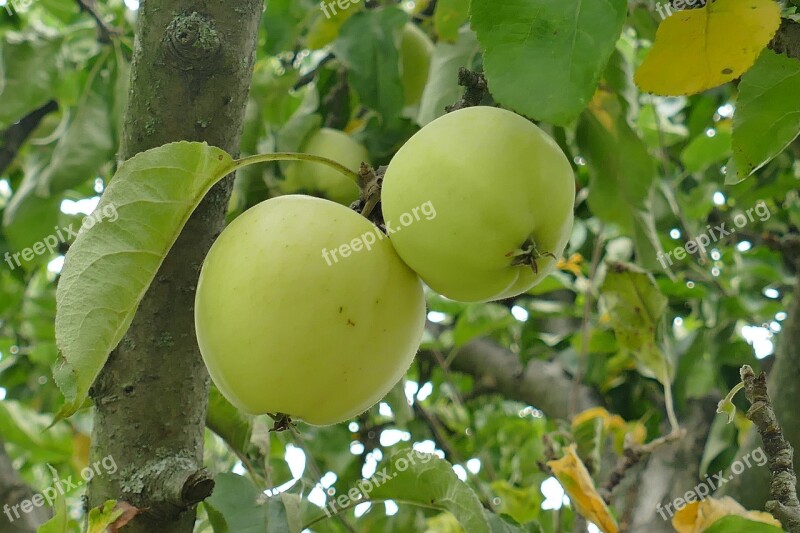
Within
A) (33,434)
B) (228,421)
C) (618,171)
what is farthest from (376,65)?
(33,434)

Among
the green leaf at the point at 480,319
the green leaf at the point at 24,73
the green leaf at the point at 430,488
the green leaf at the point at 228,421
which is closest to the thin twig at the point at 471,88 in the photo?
the green leaf at the point at 430,488

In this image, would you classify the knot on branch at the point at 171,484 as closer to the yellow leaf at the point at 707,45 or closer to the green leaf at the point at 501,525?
the green leaf at the point at 501,525

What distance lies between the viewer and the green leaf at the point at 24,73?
1.59 metres

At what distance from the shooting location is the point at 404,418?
54.4 inches

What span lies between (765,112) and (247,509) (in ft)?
2.20

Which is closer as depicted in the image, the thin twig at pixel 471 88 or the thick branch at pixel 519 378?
the thin twig at pixel 471 88

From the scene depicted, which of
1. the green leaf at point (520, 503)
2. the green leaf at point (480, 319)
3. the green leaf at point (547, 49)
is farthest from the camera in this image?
the green leaf at point (480, 319)

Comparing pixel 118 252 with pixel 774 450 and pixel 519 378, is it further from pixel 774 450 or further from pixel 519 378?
pixel 519 378

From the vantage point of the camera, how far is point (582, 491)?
1067 millimetres

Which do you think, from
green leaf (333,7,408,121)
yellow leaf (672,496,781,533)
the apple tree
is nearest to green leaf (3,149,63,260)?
the apple tree

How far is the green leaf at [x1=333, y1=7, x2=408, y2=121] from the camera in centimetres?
136

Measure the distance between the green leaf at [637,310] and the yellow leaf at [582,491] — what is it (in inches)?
14.5

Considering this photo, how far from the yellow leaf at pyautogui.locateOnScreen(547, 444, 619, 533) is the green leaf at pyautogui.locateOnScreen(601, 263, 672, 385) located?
0.37 meters

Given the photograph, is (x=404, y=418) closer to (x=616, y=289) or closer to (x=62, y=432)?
(x=616, y=289)
